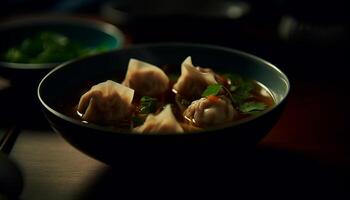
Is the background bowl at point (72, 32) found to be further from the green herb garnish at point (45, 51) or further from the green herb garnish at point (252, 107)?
the green herb garnish at point (252, 107)

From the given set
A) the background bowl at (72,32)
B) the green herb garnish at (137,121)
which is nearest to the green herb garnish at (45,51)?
the background bowl at (72,32)

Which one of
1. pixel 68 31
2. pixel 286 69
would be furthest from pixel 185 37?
pixel 68 31

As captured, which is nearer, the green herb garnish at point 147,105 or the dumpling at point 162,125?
the dumpling at point 162,125

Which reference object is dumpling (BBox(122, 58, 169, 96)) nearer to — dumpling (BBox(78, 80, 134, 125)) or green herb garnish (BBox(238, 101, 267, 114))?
dumpling (BBox(78, 80, 134, 125))

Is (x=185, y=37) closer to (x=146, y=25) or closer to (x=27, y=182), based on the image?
(x=146, y=25)

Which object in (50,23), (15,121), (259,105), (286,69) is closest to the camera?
(259,105)

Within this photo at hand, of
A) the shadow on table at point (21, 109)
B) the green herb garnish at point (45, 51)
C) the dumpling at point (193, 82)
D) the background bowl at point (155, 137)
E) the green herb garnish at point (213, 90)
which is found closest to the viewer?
the background bowl at point (155, 137)

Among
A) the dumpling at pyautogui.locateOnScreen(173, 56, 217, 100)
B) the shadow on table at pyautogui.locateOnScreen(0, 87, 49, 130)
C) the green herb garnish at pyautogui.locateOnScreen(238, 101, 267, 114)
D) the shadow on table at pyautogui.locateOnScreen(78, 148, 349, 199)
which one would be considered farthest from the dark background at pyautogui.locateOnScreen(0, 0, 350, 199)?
the shadow on table at pyautogui.locateOnScreen(0, 87, 49, 130)
